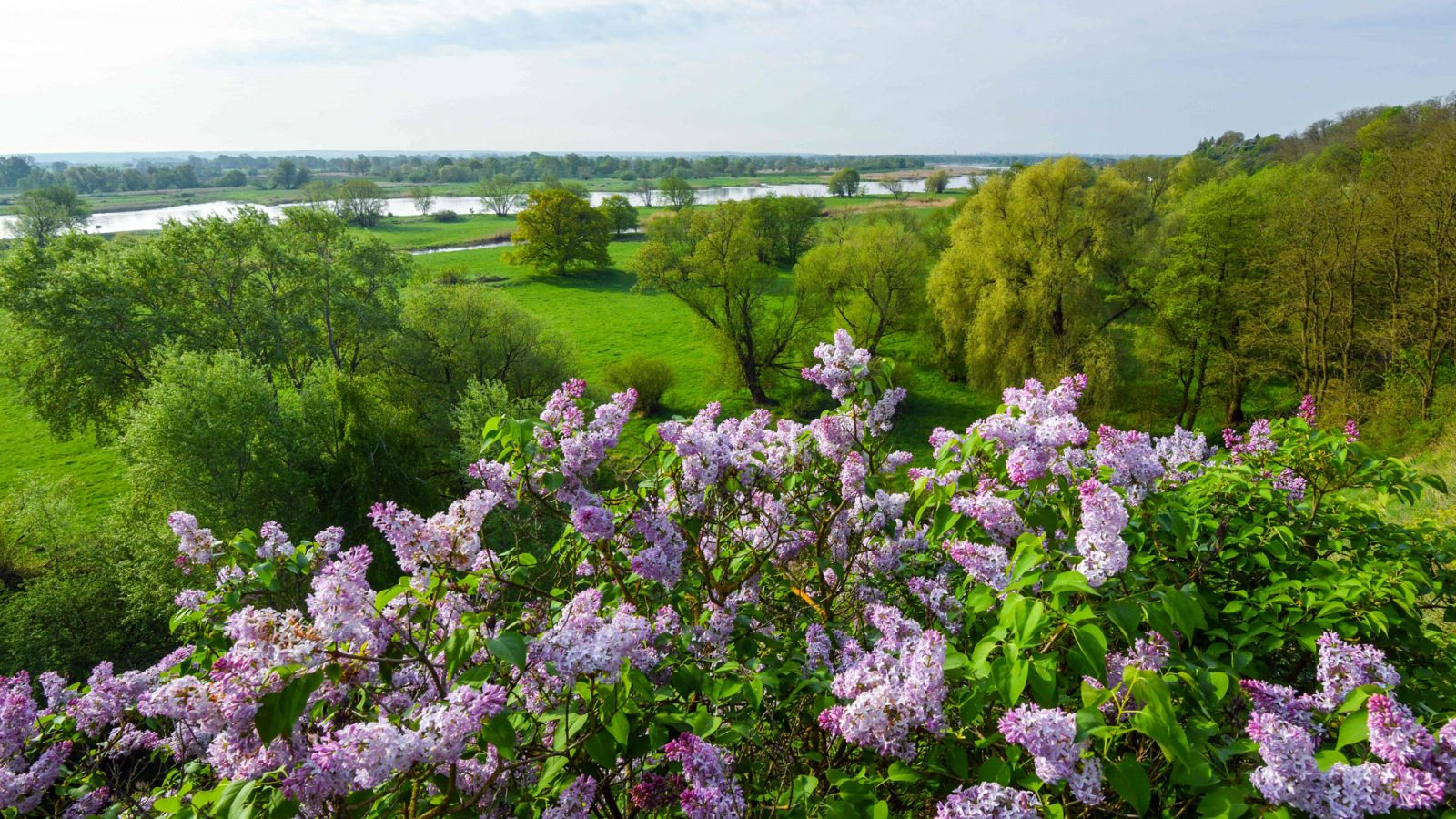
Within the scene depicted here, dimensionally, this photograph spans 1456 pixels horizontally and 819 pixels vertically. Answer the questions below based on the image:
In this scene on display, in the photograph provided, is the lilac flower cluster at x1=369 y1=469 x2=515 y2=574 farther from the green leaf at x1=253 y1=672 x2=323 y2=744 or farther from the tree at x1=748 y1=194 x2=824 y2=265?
the tree at x1=748 y1=194 x2=824 y2=265

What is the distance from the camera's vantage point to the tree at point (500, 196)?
15179cm

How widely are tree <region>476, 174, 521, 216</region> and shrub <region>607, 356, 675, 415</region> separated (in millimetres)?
120364

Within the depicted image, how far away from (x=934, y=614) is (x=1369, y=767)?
2161 mm

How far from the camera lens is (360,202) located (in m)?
131

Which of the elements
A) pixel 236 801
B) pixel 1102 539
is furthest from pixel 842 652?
pixel 236 801

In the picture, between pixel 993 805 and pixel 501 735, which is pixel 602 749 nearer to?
pixel 501 735

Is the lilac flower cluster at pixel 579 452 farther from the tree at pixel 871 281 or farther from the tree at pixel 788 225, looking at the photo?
the tree at pixel 788 225

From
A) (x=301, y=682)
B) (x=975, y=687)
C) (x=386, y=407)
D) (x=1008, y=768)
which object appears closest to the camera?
(x=301, y=682)

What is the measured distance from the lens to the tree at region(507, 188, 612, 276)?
3366 inches

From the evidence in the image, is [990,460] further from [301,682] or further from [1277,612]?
[301,682]

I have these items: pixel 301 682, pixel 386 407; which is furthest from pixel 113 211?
pixel 301 682

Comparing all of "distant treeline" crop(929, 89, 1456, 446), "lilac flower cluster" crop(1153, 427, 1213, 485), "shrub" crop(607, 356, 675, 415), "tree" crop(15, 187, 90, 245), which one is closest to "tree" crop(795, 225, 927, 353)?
"distant treeline" crop(929, 89, 1456, 446)

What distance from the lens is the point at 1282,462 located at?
4.43 metres

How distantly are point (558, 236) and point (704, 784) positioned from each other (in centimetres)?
8915
